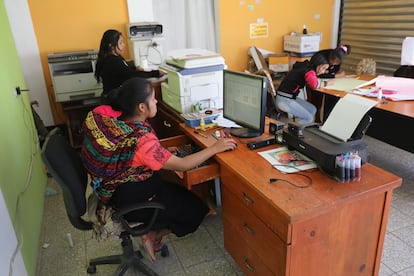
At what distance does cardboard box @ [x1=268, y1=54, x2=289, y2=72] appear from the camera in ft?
14.3

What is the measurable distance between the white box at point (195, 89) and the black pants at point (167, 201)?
0.76m

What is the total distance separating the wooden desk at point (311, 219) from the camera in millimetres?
1317

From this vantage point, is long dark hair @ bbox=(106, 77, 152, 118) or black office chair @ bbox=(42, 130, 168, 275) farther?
long dark hair @ bbox=(106, 77, 152, 118)

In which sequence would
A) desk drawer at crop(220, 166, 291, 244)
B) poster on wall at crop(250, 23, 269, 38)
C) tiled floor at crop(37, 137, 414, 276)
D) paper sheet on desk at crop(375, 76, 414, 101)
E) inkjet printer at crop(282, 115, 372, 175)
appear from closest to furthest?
desk drawer at crop(220, 166, 291, 244), inkjet printer at crop(282, 115, 372, 175), tiled floor at crop(37, 137, 414, 276), paper sheet on desk at crop(375, 76, 414, 101), poster on wall at crop(250, 23, 269, 38)

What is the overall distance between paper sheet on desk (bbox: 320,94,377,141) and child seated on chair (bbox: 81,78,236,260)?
20.7 inches

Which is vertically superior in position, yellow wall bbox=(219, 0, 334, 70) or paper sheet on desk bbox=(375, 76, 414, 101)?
yellow wall bbox=(219, 0, 334, 70)

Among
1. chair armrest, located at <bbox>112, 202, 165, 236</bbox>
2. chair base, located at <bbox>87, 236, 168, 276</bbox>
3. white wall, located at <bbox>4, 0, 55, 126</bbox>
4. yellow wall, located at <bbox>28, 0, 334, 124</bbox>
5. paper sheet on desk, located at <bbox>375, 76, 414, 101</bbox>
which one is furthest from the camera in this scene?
yellow wall, located at <bbox>28, 0, 334, 124</bbox>

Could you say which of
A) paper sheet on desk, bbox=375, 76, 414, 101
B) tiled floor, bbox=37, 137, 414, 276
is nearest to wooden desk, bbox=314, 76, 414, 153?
paper sheet on desk, bbox=375, 76, 414, 101

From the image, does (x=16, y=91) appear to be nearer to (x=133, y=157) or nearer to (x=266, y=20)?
(x=133, y=157)

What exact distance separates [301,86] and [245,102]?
60.6 inches

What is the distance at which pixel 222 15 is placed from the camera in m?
4.22

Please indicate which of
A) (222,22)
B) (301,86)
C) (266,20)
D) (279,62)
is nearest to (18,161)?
(301,86)

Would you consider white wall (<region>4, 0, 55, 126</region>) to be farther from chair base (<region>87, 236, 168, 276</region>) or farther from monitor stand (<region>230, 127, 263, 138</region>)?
monitor stand (<region>230, 127, 263, 138</region>)

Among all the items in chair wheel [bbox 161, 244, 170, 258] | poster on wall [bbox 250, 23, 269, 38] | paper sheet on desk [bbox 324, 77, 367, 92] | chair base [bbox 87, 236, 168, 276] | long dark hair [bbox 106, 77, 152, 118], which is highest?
poster on wall [bbox 250, 23, 269, 38]
